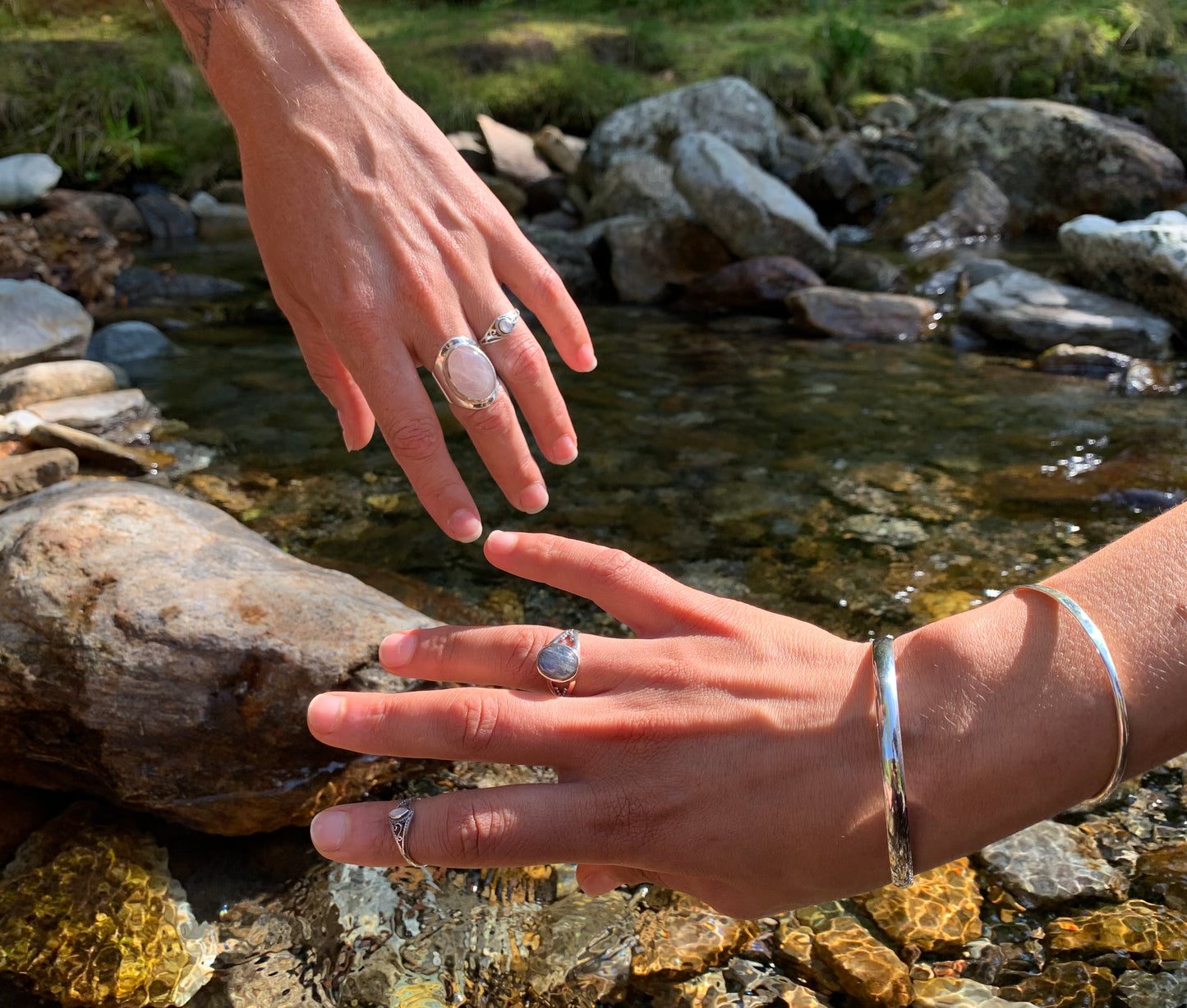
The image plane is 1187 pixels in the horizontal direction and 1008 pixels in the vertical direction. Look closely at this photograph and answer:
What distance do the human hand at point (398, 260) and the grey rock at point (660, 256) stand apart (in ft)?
22.5

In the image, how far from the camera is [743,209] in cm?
823

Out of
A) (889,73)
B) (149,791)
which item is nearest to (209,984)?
(149,791)

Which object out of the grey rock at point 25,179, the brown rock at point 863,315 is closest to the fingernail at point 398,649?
the brown rock at point 863,315

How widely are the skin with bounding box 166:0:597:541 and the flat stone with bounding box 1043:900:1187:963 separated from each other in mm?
1337

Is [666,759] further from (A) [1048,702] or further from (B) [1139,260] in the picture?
(B) [1139,260]

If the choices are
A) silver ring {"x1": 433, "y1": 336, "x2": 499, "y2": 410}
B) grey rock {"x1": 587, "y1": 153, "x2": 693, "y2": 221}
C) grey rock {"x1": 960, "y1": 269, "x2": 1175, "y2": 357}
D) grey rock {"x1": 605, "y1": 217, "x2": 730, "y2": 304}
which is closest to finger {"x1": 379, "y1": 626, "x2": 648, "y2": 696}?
silver ring {"x1": 433, "y1": 336, "x2": 499, "y2": 410}

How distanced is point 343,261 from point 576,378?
14.3ft

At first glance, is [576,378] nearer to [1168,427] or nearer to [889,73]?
[1168,427]

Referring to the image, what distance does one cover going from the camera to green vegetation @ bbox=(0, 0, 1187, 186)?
12938 millimetres

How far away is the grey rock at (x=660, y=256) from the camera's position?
8.35 meters

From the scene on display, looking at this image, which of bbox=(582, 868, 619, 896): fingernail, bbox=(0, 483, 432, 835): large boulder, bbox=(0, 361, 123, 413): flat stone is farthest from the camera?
bbox=(0, 361, 123, 413): flat stone

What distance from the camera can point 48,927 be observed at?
177 centimetres

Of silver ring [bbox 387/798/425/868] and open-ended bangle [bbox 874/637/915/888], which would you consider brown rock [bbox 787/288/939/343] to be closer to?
open-ended bangle [bbox 874/637/915/888]

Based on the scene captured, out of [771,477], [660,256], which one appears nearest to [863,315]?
[660,256]
